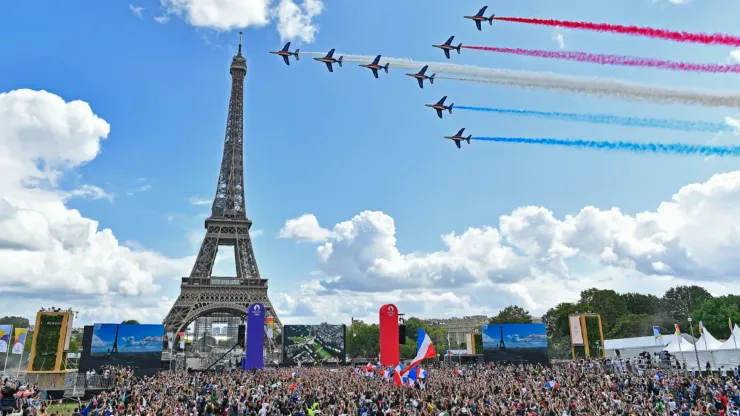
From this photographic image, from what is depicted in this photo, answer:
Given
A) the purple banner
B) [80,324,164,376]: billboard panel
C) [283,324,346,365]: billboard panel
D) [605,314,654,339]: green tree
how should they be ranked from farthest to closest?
[605,314,654,339]: green tree
[283,324,346,365]: billboard panel
[80,324,164,376]: billboard panel
the purple banner

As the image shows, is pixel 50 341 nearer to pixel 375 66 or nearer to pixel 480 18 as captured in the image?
pixel 375 66

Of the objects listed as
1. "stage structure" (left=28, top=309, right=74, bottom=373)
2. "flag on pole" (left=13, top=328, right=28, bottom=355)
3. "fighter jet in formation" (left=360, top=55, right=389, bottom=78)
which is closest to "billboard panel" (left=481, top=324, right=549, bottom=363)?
"fighter jet in formation" (left=360, top=55, right=389, bottom=78)

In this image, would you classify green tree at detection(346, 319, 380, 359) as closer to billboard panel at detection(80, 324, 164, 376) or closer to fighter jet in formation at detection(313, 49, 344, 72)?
billboard panel at detection(80, 324, 164, 376)

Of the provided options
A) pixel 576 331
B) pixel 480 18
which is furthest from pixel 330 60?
pixel 576 331

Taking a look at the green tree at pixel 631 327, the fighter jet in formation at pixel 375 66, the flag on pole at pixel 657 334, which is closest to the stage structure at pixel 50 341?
the fighter jet in formation at pixel 375 66

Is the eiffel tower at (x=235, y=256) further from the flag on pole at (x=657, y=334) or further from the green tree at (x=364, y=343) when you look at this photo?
the flag on pole at (x=657, y=334)

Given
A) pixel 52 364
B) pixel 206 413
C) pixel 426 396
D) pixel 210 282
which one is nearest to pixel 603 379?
pixel 426 396
